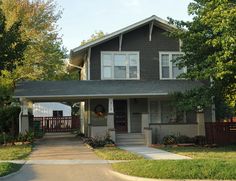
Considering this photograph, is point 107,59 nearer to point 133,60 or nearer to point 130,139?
point 133,60

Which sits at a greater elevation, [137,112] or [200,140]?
[137,112]

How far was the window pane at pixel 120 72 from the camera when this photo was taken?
25500 mm

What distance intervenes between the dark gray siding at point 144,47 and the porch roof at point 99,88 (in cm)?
63

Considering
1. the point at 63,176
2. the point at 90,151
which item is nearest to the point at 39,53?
the point at 90,151

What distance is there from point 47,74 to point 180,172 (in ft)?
89.7

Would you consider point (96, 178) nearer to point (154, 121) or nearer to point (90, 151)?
point (90, 151)

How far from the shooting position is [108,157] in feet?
52.2

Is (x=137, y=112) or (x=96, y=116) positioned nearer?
(x=96, y=116)

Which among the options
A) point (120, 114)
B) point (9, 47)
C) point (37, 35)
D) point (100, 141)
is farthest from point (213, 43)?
point (37, 35)

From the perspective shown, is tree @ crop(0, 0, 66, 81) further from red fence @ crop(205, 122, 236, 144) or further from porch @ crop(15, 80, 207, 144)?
red fence @ crop(205, 122, 236, 144)

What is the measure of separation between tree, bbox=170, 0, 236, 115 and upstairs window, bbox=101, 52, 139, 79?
15.9ft

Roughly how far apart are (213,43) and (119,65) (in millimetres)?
9026

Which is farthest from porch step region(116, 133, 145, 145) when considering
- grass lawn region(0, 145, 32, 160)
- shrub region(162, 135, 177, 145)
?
grass lawn region(0, 145, 32, 160)

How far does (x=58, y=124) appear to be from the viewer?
131 ft
